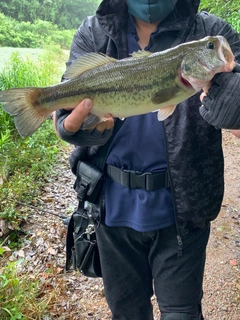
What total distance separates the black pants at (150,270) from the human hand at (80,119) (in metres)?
0.69

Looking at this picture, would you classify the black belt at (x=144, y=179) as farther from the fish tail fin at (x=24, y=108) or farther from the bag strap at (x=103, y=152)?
the fish tail fin at (x=24, y=108)

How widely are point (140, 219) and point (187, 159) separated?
1.48 feet

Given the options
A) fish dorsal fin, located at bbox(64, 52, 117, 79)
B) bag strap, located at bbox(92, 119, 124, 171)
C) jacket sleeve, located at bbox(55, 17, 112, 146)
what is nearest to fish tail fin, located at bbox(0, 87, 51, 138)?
jacket sleeve, located at bbox(55, 17, 112, 146)

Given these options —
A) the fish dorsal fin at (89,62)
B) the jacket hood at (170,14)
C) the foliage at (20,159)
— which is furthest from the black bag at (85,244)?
the foliage at (20,159)

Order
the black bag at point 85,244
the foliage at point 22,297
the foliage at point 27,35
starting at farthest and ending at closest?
the foliage at point 27,35, the foliage at point 22,297, the black bag at point 85,244

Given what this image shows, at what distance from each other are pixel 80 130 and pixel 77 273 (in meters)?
2.32

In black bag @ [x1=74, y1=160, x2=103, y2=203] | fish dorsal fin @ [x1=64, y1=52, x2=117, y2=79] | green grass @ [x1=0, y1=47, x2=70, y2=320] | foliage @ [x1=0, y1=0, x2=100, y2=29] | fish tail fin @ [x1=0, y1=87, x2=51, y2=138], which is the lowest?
foliage @ [x1=0, y1=0, x2=100, y2=29]

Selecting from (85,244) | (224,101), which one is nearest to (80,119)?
(224,101)

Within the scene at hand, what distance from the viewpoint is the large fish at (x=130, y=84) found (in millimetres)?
1729

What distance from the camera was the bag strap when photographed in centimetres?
209

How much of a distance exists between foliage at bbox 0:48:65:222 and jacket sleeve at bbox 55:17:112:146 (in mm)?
2510

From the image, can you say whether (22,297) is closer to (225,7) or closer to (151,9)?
(151,9)

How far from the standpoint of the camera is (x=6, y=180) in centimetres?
501

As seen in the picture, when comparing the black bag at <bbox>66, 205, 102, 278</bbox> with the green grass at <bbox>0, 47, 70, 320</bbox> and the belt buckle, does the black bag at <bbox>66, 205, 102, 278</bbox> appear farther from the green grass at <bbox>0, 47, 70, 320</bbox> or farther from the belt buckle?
the green grass at <bbox>0, 47, 70, 320</bbox>
